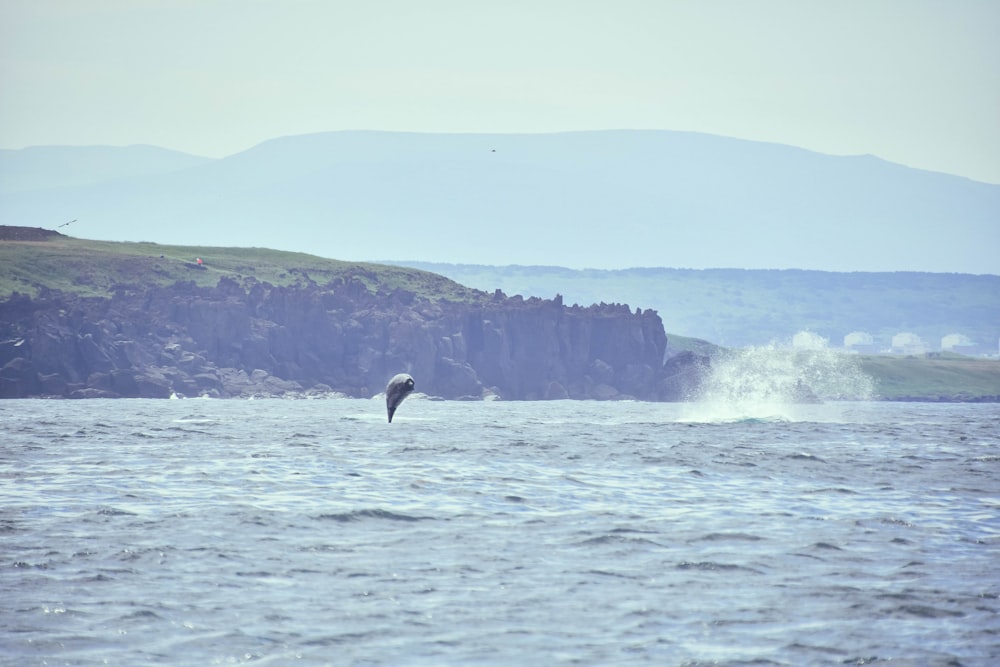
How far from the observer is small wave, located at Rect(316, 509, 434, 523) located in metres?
33.6

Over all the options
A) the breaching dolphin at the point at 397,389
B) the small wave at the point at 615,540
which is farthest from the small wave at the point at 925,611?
the breaching dolphin at the point at 397,389

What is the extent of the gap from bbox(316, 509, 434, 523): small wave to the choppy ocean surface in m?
0.13

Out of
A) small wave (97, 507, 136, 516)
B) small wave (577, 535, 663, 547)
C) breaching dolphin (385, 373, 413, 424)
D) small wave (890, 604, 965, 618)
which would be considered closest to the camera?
small wave (890, 604, 965, 618)

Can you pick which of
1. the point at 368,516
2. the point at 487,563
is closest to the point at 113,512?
the point at 368,516

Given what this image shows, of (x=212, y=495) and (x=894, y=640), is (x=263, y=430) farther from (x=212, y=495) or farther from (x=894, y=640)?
(x=894, y=640)

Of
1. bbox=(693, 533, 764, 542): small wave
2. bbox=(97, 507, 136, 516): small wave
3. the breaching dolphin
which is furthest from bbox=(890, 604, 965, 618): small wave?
the breaching dolphin

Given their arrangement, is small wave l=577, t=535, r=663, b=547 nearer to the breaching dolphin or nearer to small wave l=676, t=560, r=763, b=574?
small wave l=676, t=560, r=763, b=574

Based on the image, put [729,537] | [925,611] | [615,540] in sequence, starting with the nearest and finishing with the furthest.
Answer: [925,611] → [615,540] → [729,537]

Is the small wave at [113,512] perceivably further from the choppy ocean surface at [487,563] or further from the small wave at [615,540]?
the small wave at [615,540]

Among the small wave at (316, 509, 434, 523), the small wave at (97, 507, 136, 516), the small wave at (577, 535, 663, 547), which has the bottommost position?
the small wave at (97, 507, 136, 516)

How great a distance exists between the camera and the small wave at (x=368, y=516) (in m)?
33.6

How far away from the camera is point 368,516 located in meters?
34.0

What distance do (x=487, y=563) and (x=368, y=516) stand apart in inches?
291

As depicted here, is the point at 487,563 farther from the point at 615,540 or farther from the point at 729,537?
the point at 729,537
